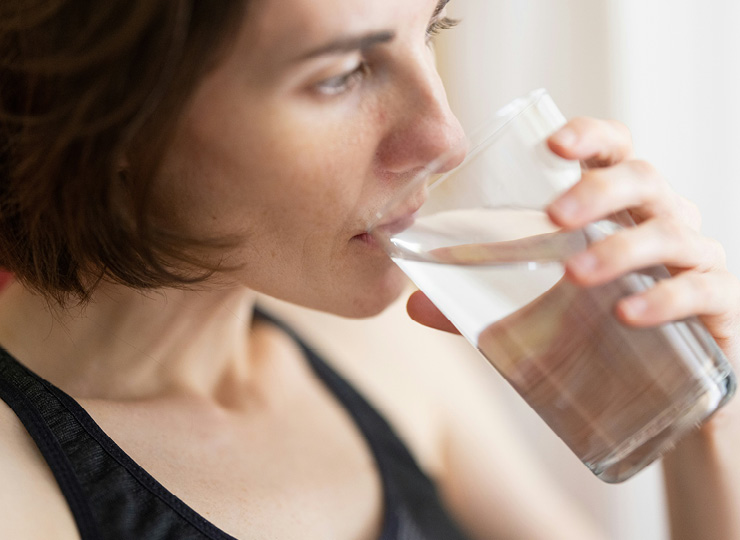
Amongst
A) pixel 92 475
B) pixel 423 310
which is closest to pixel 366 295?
pixel 423 310

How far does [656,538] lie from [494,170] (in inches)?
60.4

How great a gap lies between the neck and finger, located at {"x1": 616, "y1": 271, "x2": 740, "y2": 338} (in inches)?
23.5

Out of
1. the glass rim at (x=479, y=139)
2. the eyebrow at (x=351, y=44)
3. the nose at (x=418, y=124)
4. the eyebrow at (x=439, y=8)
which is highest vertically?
the eyebrow at (x=351, y=44)

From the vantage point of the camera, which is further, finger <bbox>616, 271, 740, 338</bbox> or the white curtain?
the white curtain

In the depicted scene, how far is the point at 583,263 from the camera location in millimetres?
552

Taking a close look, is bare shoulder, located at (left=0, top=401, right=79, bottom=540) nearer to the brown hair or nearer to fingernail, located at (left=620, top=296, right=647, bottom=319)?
the brown hair

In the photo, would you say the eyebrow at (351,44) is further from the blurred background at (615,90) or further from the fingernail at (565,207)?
the blurred background at (615,90)

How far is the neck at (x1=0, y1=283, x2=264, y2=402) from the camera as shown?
906mm

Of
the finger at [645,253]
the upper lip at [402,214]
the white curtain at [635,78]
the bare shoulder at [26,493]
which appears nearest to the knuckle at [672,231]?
the finger at [645,253]

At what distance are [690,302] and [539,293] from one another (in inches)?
5.8

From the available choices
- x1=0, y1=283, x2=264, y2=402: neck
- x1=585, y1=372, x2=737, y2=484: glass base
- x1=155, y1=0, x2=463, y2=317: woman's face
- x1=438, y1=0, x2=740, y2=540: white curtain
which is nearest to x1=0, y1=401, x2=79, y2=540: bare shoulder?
x1=0, y1=283, x2=264, y2=402: neck

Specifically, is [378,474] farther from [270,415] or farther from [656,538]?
[656,538]

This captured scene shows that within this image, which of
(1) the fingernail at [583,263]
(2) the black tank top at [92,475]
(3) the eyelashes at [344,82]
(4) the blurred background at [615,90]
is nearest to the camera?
(1) the fingernail at [583,263]

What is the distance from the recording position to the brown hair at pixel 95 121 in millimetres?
627
